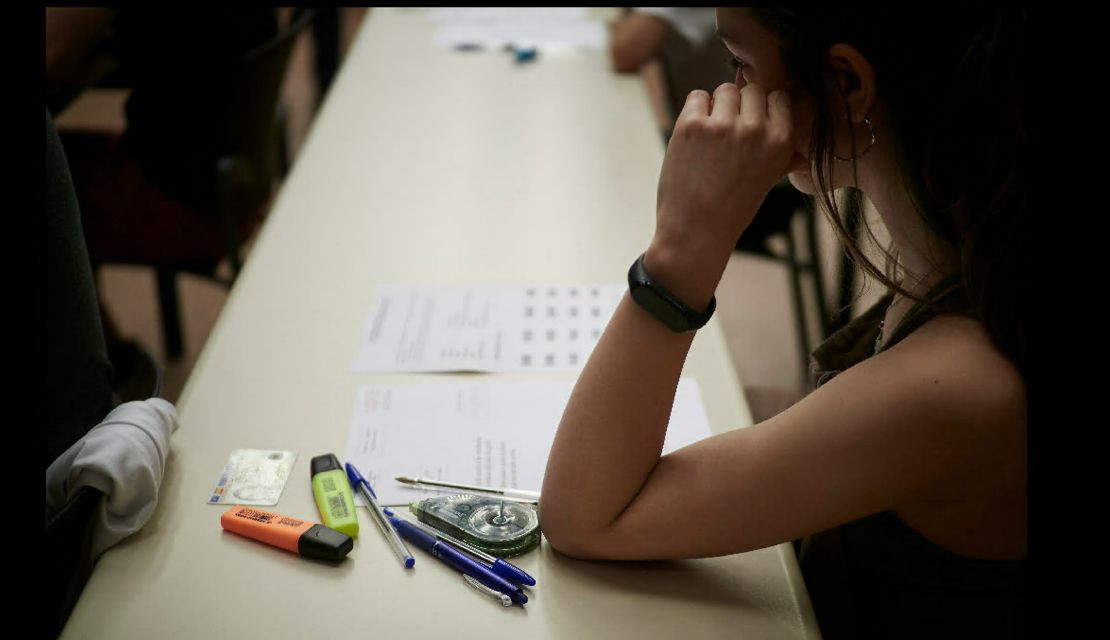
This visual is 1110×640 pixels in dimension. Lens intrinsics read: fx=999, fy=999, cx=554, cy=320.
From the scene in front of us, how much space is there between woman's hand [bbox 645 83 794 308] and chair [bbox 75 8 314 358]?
4.03 feet

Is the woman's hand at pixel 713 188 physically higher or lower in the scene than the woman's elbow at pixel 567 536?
higher

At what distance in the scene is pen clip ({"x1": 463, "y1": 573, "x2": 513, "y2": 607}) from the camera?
0.79 metres

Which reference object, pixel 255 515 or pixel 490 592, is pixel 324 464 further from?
pixel 490 592

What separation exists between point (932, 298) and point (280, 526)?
0.57 metres

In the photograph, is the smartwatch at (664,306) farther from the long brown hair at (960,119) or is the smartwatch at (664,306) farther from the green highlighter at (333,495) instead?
the green highlighter at (333,495)

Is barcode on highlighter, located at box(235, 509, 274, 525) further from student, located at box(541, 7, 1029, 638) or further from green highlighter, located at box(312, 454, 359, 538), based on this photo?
student, located at box(541, 7, 1029, 638)

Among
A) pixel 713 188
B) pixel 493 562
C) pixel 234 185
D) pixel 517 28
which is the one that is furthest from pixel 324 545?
pixel 517 28

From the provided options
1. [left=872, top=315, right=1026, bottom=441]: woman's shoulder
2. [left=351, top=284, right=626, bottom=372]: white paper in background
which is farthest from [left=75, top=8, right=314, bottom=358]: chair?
[left=872, top=315, right=1026, bottom=441]: woman's shoulder

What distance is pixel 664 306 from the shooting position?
2.68 ft

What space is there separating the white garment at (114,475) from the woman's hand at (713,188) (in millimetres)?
475

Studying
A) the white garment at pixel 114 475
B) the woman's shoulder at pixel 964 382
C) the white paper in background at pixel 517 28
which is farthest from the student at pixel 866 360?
the white paper in background at pixel 517 28

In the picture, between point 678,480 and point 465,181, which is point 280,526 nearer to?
point 678,480

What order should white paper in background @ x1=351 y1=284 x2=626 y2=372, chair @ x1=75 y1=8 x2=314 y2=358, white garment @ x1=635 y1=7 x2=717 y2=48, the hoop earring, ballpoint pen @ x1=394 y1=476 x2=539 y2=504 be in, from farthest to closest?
1. white garment @ x1=635 y1=7 x2=717 y2=48
2. chair @ x1=75 y1=8 x2=314 y2=358
3. white paper in background @ x1=351 y1=284 x2=626 y2=372
4. ballpoint pen @ x1=394 y1=476 x2=539 y2=504
5. the hoop earring

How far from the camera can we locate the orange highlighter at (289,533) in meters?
0.83
